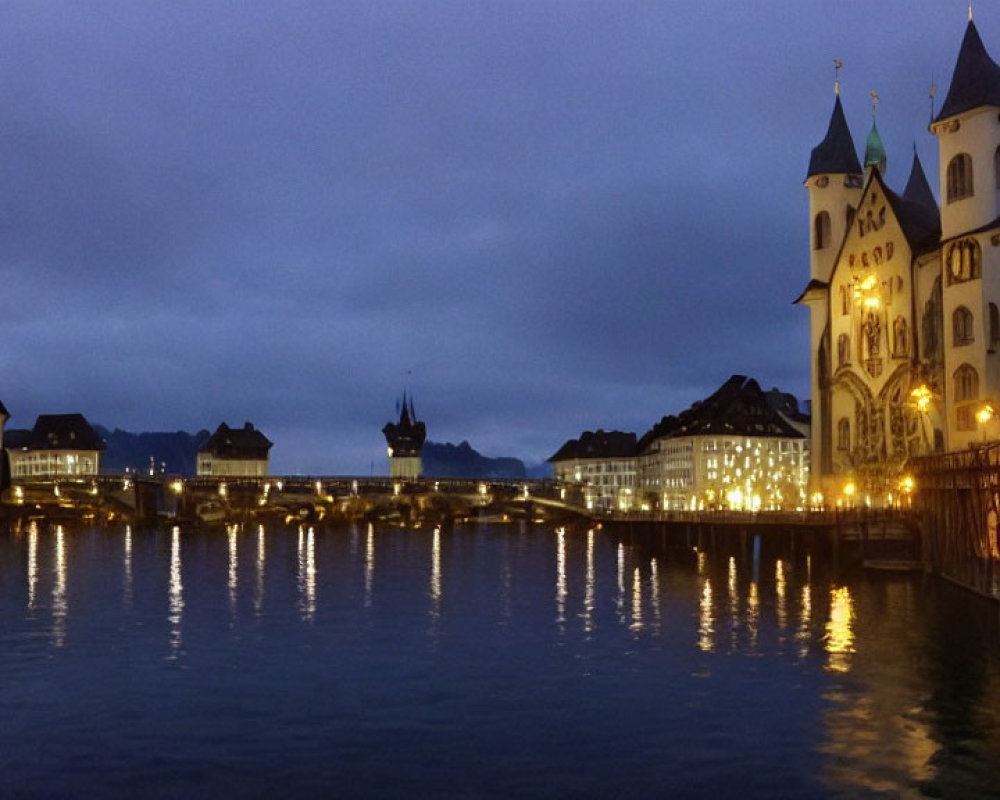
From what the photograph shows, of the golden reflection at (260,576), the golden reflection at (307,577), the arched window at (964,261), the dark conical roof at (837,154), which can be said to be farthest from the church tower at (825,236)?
the golden reflection at (260,576)

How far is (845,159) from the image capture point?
106m

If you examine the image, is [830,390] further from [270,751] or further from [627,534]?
[270,751]

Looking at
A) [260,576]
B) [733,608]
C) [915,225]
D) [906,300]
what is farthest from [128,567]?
[915,225]

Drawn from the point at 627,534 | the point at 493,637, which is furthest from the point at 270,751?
the point at 627,534

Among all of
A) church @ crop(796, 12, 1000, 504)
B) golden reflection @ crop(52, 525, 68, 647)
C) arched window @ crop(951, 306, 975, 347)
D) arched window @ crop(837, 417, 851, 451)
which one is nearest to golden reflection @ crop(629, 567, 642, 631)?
church @ crop(796, 12, 1000, 504)

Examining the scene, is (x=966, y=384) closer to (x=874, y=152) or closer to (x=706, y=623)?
(x=706, y=623)

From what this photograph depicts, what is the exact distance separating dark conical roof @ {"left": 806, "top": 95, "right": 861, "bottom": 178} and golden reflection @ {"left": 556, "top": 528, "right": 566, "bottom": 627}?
133 feet

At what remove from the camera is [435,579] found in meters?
78.4

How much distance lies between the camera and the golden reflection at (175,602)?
154 feet

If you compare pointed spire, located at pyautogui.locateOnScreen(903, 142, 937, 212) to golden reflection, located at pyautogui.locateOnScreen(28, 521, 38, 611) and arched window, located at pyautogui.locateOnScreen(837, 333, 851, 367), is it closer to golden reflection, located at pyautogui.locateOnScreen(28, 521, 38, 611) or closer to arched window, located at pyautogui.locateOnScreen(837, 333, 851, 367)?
arched window, located at pyautogui.locateOnScreen(837, 333, 851, 367)

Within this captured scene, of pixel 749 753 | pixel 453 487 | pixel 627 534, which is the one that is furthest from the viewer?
pixel 453 487

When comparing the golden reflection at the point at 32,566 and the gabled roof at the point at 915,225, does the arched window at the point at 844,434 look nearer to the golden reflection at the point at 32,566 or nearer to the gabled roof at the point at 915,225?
the gabled roof at the point at 915,225

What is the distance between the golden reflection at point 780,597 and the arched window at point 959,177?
2693cm

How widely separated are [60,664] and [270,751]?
1600 centimetres
